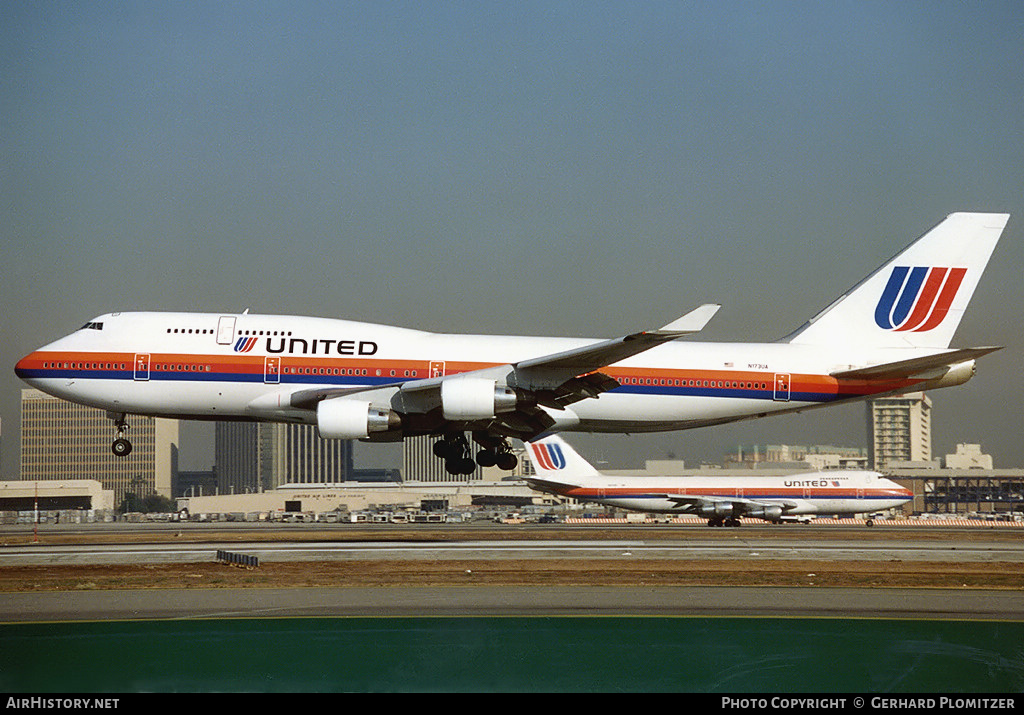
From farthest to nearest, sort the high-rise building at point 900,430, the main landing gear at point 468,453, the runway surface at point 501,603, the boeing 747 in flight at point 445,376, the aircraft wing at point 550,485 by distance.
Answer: the high-rise building at point 900,430, the aircraft wing at point 550,485, the main landing gear at point 468,453, the boeing 747 in flight at point 445,376, the runway surface at point 501,603

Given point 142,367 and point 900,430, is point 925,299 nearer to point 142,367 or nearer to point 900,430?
point 142,367

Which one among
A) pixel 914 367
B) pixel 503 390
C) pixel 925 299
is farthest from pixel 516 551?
pixel 925 299

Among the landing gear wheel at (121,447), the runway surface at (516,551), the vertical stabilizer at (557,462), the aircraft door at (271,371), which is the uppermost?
the aircraft door at (271,371)

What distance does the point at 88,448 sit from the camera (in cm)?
9912

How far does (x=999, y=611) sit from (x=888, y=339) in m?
17.1

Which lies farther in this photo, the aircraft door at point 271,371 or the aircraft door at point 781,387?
the aircraft door at point 781,387

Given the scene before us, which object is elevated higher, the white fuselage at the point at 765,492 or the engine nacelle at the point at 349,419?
the engine nacelle at the point at 349,419

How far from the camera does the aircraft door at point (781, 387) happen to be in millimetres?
34688

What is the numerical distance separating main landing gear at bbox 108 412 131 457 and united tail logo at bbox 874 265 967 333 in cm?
2697

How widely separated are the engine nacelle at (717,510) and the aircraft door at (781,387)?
27.9 meters

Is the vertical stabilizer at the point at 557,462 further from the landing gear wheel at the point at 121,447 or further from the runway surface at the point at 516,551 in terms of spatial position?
the landing gear wheel at the point at 121,447

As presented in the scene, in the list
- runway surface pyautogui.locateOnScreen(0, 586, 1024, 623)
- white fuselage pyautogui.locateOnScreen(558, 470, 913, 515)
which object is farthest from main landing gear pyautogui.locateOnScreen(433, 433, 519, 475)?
white fuselage pyautogui.locateOnScreen(558, 470, 913, 515)

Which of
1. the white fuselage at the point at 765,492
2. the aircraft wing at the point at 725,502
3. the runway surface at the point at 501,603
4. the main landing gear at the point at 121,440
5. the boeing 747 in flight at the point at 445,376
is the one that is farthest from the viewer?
the white fuselage at the point at 765,492

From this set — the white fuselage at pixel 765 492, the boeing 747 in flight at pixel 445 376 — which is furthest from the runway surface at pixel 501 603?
the white fuselage at pixel 765 492
